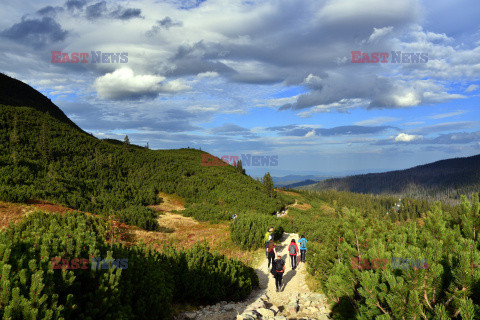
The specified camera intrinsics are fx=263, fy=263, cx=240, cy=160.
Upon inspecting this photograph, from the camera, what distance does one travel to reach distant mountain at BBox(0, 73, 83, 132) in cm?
5450

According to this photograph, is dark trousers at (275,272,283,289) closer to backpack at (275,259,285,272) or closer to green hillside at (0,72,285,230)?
backpack at (275,259,285,272)

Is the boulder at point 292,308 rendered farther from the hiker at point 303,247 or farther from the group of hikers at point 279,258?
the hiker at point 303,247

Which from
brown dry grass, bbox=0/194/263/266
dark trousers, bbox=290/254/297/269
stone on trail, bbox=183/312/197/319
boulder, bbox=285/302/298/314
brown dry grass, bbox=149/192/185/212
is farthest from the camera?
brown dry grass, bbox=149/192/185/212

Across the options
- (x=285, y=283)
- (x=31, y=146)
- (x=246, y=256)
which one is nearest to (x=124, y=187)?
(x=31, y=146)

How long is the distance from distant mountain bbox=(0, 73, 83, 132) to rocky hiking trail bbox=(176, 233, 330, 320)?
199 feet

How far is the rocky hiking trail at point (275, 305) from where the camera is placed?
733 cm

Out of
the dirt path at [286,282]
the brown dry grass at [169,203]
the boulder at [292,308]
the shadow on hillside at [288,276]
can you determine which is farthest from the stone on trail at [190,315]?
the brown dry grass at [169,203]

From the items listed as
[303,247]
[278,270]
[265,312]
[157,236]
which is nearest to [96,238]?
Answer: [265,312]

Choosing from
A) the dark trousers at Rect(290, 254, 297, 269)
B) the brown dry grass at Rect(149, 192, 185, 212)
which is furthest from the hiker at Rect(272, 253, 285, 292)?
the brown dry grass at Rect(149, 192, 185, 212)

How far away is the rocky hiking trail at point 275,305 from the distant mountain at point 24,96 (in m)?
60.8

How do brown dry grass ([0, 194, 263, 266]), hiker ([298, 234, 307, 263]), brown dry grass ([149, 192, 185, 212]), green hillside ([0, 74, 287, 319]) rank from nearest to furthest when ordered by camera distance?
green hillside ([0, 74, 287, 319])
brown dry grass ([0, 194, 263, 266])
hiker ([298, 234, 307, 263])
brown dry grass ([149, 192, 185, 212])

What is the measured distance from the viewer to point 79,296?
443cm

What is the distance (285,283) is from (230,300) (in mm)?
3960

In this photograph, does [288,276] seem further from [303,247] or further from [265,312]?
[265,312]
